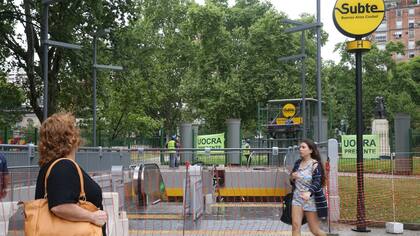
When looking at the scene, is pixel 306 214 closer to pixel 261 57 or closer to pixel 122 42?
pixel 122 42

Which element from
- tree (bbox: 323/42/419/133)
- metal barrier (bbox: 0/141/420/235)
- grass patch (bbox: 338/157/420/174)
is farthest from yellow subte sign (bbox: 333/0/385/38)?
tree (bbox: 323/42/419/133)

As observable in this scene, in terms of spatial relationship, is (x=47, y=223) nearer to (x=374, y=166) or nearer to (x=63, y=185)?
(x=63, y=185)

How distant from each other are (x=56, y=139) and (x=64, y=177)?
299 millimetres

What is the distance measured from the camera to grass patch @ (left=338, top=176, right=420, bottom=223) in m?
12.2

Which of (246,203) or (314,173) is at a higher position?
(314,173)

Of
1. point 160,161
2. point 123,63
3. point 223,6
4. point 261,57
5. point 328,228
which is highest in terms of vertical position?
point 223,6

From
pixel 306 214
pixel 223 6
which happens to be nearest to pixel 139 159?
pixel 306 214

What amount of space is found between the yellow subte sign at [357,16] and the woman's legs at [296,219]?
476 centimetres

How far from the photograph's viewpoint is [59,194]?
329 centimetres

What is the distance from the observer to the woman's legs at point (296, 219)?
307 inches

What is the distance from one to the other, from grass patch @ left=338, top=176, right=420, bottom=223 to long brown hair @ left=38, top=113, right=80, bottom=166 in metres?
9.31

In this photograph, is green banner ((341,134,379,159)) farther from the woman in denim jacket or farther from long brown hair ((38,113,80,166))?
long brown hair ((38,113,80,166))

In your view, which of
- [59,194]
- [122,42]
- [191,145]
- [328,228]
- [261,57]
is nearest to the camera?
[59,194]

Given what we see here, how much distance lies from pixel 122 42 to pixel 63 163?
21.9 m
